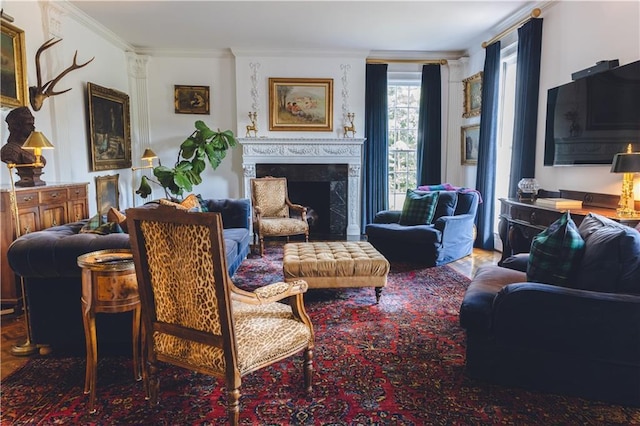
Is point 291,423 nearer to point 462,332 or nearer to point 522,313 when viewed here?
point 522,313

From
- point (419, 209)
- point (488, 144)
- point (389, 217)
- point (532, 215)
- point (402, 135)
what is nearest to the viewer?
point (532, 215)

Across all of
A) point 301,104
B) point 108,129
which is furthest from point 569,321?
point 108,129

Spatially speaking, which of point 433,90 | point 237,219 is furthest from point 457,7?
point 237,219

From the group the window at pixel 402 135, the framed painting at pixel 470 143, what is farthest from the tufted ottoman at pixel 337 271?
the window at pixel 402 135

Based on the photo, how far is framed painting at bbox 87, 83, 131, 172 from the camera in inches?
190

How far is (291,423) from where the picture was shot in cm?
179

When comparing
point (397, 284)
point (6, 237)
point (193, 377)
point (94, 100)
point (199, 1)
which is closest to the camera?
point (193, 377)

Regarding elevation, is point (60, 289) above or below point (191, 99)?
below

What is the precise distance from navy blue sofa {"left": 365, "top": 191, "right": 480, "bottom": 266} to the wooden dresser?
321 cm

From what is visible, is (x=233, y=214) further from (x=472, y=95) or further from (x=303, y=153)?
(x=472, y=95)

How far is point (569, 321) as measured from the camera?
1848 mm

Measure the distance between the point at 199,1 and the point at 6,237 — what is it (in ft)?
9.74

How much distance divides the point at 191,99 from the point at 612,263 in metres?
5.91

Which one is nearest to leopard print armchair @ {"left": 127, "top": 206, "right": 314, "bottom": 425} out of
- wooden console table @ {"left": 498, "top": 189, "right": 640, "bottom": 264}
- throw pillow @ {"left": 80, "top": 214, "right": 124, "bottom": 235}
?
throw pillow @ {"left": 80, "top": 214, "right": 124, "bottom": 235}
